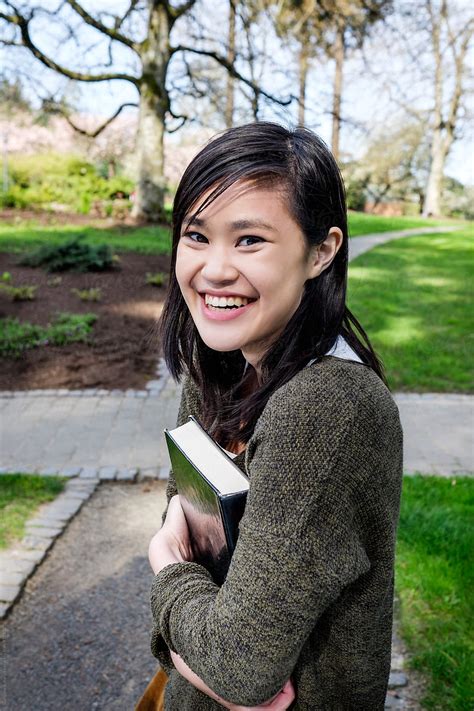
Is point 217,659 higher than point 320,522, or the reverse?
point 320,522

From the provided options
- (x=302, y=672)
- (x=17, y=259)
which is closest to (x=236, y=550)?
(x=302, y=672)

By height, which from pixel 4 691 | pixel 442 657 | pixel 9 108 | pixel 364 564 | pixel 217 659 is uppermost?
pixel 9 108

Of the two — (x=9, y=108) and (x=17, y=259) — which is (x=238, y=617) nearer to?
(x=17, y=259)

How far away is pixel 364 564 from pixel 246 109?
15.0 m

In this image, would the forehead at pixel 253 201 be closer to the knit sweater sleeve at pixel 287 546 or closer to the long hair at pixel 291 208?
the long hair at pixel 291 208

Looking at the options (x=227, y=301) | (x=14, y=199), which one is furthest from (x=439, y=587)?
(x=14, y=199)

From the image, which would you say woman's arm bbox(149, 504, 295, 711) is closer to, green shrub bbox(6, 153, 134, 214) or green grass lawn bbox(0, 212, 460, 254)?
green grass lawn bbox(0, 212, 460, 254)

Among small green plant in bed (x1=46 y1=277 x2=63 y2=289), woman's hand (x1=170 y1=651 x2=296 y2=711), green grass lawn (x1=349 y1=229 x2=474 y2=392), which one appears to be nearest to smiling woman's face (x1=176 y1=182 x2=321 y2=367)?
woman's hand (x1=170 y1=651 x2=296 y2=711)

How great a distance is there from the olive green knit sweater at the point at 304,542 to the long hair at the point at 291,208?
0.49 ft

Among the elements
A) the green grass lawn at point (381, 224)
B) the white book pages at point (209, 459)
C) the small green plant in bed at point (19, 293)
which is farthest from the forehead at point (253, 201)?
the green grass lawn at point (381, 224)

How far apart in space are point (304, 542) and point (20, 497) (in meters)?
3.43

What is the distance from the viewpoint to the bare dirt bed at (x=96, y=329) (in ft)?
20.9

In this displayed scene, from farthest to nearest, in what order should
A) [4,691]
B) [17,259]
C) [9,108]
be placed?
[9,108] → [17,259] → [4,691]

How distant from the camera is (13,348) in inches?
271
